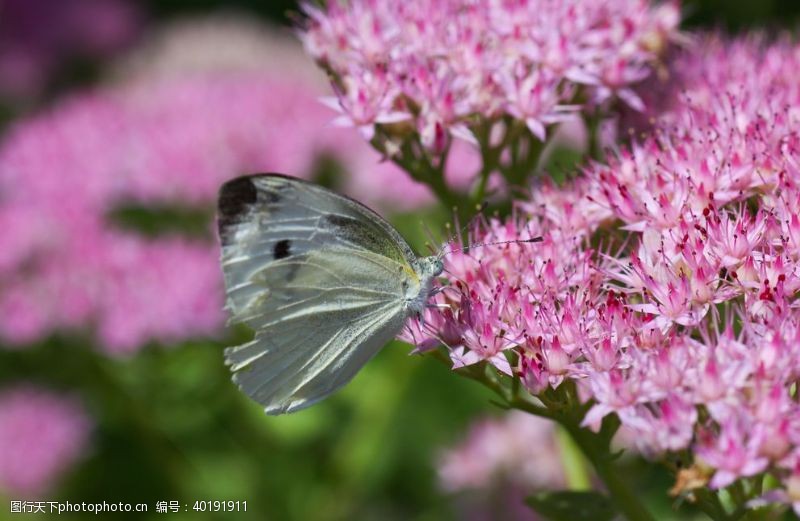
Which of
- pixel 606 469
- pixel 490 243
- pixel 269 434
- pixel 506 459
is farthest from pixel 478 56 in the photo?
pixel 269 434

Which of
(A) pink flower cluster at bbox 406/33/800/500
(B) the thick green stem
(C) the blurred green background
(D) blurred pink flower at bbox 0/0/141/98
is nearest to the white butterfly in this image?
(A) pink flower cluster at bbox 406/33/800/500

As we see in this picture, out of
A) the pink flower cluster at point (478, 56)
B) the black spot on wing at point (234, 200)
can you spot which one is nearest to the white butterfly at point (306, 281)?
the black spot on wing at point (234, 200)

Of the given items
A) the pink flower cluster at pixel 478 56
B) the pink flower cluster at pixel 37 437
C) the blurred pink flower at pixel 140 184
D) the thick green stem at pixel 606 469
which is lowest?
the pink flower cluster at pixel 37 437

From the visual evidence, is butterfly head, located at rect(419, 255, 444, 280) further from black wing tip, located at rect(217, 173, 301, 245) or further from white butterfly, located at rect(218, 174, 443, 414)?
black wing tip, located at rect(217, 173, 301, 245)

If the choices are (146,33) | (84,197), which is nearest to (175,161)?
(84,197)

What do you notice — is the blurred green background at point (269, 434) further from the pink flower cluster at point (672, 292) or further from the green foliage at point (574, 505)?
the pink flower cluster at point (672, 292)

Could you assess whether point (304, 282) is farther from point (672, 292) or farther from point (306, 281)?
point (672, 292)

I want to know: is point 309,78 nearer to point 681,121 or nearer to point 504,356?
point 681,121
